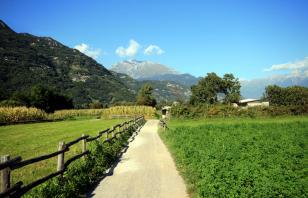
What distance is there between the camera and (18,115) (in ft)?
199

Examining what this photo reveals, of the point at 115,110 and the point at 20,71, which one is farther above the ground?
the point at 20,71

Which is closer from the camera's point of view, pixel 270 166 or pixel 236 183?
pixel 236 183

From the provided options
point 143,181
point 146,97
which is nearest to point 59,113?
point 146,97

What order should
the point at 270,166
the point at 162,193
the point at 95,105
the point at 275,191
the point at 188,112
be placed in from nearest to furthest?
the point at 275,191, the point at 162,193, the point at 270,166, the point at 188,112, the point at 95,105

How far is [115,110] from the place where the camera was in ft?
299

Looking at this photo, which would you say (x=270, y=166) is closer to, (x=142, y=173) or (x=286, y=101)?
(x=142, y=173)

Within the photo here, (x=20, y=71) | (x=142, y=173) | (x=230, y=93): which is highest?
(x=20, y=71)

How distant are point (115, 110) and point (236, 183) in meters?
83.2

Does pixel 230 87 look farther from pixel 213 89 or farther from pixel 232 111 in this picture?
pixel 232 111

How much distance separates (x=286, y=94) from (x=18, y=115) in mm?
84504

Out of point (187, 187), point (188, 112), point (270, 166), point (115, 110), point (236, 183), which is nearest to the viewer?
point (236, 183)

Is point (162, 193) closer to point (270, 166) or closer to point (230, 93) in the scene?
point (270, 166)

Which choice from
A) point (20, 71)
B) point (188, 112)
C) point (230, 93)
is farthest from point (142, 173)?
point (20, 71)

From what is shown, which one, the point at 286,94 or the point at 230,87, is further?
the point at 230,87
